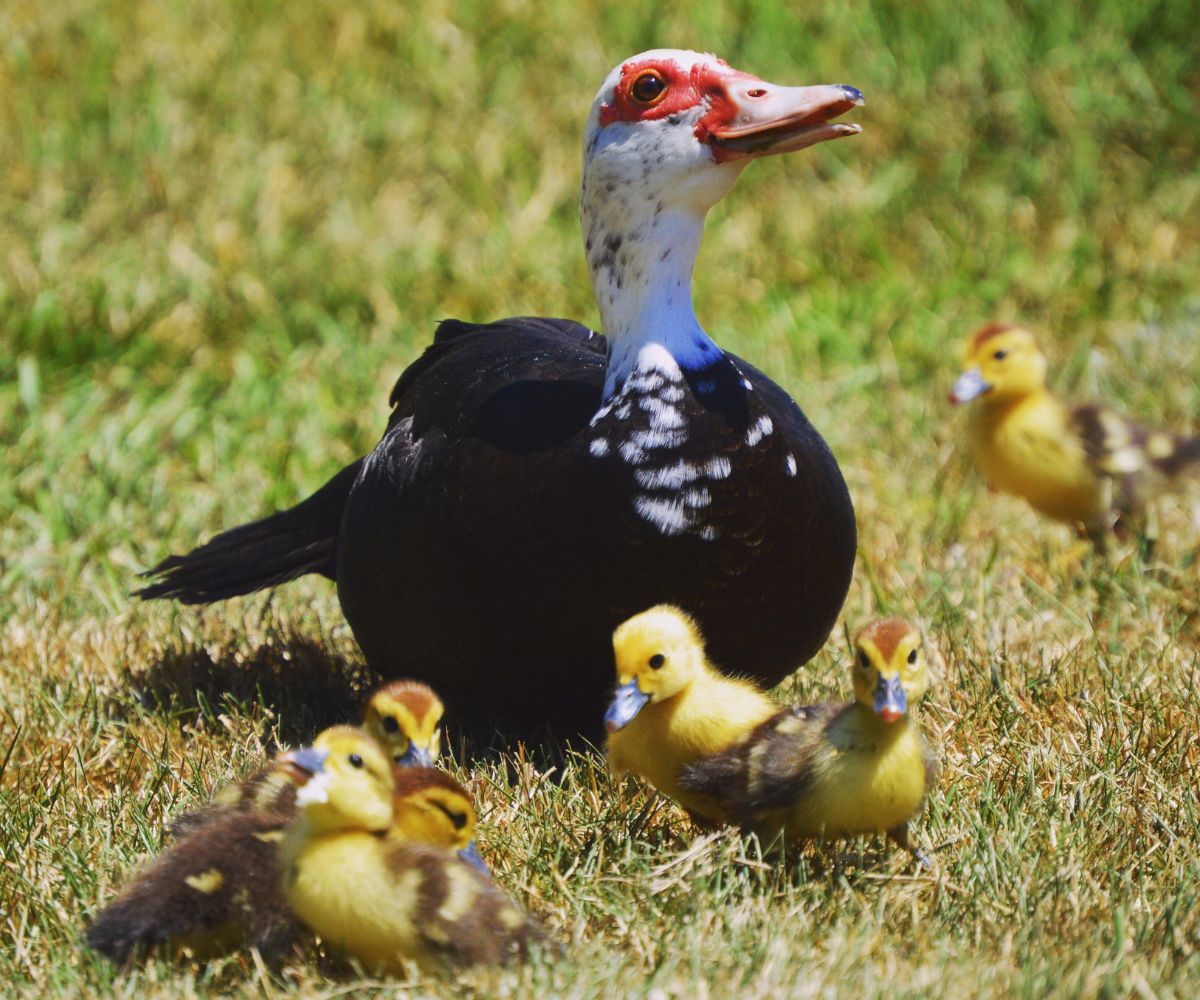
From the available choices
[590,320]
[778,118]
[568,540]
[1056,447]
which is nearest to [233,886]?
[568,540]

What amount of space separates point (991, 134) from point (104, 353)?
12.2ft

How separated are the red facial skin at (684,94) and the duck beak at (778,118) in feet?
0.05

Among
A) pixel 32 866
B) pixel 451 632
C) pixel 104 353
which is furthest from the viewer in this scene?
pixel 104 353

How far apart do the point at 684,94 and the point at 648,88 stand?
0.08 m

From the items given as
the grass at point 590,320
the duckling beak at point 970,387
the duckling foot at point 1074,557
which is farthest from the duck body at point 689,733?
the duckling beak at point 970,387

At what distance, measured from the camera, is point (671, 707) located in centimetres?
321

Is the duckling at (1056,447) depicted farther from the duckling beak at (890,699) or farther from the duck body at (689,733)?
the duckling beak at (890,699)

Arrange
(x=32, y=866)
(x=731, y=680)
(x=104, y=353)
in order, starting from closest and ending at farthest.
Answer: (x=32, y=866), (x=731, y=680), (x=104, y=353)

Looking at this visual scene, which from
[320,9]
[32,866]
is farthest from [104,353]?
[32,866]

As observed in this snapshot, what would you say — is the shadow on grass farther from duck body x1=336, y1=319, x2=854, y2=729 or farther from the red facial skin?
the red facial skin

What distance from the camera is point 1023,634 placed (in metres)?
4.31

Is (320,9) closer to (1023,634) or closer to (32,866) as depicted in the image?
(1023,634)

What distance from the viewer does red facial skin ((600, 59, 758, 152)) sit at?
11.6 ft

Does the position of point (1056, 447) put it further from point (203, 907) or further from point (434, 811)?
point (203, 907)
